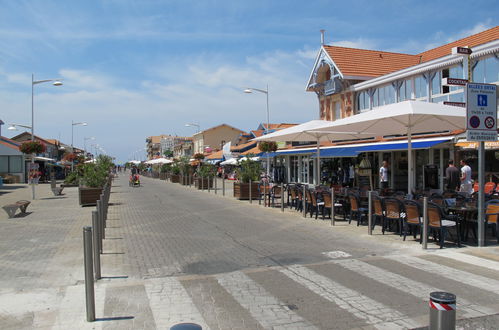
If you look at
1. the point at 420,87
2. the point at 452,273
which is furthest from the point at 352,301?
the point at 420,87

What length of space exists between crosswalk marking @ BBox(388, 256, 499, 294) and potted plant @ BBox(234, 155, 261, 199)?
12.0 meters

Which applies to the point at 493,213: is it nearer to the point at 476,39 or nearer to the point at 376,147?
the point at 376,147

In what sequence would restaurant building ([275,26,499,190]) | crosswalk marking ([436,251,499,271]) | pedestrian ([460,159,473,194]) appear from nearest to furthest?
crosswalk marking ([436,251,499,271]), pedestrian ([460,159,473,194]), restaurant building ([275,26,499,190])

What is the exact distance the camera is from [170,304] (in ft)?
16.3

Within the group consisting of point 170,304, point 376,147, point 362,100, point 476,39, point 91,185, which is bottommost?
point 170,304

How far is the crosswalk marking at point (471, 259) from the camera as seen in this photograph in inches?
260

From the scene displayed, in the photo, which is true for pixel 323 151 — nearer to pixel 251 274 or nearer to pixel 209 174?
pixel 209 174

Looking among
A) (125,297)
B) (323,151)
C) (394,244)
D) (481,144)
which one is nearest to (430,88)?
(323,151)

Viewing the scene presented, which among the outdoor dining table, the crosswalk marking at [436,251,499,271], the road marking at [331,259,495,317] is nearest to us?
the road marking at [331,259,495,317]

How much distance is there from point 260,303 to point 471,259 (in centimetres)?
413

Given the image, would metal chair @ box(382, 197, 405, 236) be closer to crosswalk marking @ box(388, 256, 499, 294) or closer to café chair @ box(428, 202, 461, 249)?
café chair @ box(428, 202, 461, 249)

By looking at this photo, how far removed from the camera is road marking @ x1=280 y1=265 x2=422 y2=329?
436cm

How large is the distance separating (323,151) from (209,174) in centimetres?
896

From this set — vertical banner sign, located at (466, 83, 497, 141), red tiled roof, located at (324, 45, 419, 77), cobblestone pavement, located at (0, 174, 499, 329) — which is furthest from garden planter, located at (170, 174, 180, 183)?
vertical banner sign, located at (466, 83, 497, 141)
